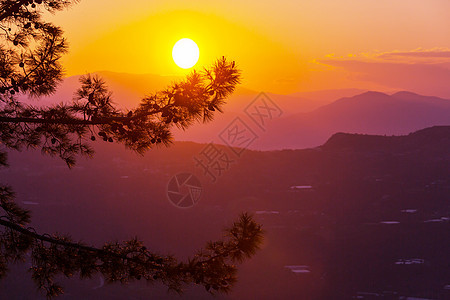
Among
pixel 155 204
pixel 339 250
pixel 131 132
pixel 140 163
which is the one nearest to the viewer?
pixel 131 132

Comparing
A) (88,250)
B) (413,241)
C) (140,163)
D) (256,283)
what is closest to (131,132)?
(88,250)

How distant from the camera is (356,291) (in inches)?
2635

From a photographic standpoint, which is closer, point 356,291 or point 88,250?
point 88,250

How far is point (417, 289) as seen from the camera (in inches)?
2719

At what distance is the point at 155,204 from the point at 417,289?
38.9 m

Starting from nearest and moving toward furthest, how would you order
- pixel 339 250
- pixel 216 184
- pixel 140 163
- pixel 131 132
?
1. pixel 131 132
2. pixel 339 250
3. pixel 216 184
4. pixel 140 163

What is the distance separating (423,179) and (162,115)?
102 metres

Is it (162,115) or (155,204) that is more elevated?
(155,204)

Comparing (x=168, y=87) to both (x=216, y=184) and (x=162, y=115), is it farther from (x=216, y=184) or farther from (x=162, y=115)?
(x=216, y=184)

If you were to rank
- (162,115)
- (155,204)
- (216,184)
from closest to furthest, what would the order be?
(162,115), (155,204), (216,184)

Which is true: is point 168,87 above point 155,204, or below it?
below

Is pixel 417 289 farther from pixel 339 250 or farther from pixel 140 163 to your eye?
pixel 140 163

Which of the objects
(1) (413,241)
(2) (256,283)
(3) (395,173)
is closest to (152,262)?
(2) (256,283)

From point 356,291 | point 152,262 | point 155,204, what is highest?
point 155,204
